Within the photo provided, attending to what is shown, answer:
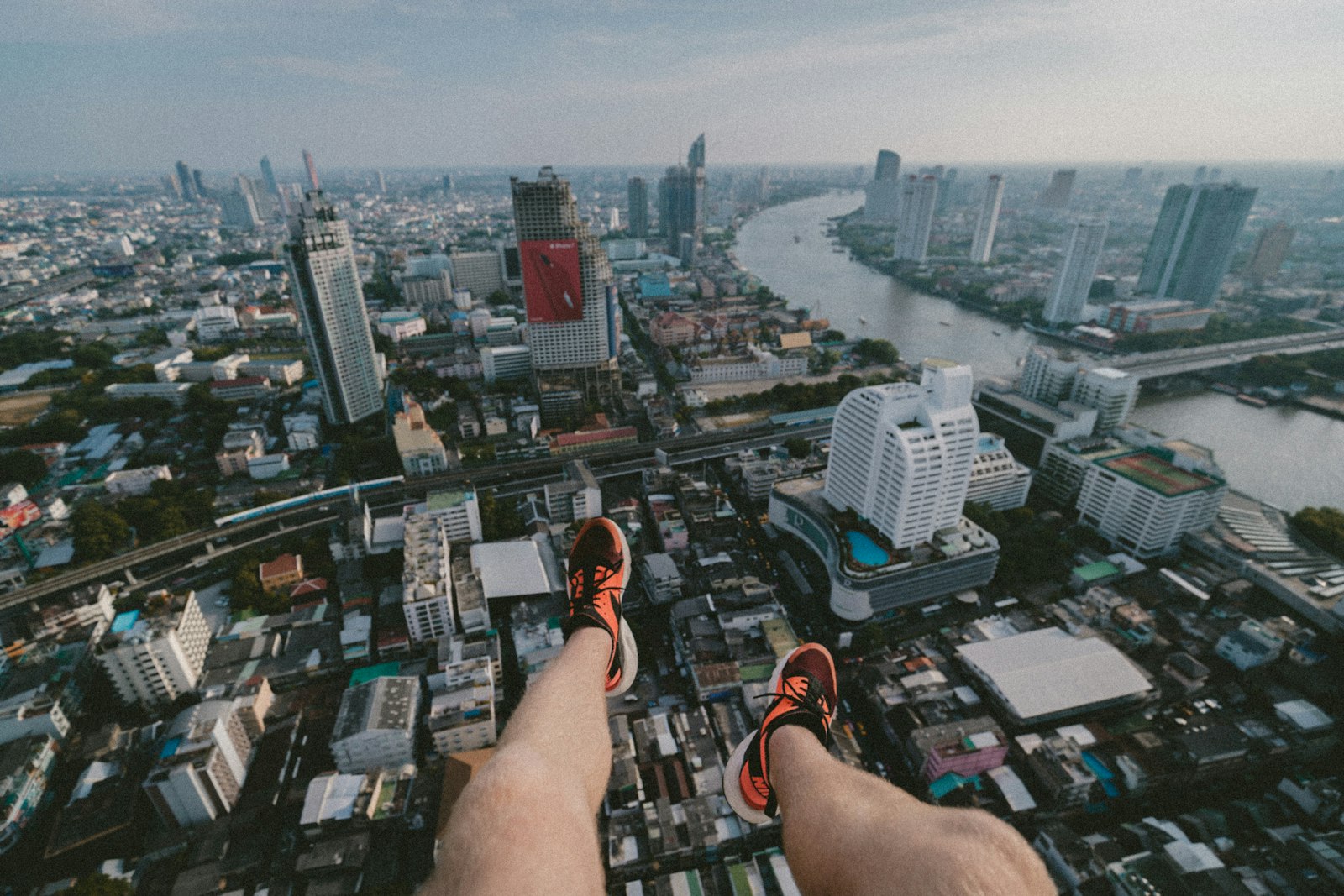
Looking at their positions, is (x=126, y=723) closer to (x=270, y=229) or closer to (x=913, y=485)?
(x=913, y=485)

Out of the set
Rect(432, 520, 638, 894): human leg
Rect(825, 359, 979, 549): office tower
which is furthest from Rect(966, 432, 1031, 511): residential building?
Rect(432, 520, 638, 894): human leg

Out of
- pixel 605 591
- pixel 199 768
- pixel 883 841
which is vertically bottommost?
pixel 199 768

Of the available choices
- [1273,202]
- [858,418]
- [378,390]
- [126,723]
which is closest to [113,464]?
[378,390]

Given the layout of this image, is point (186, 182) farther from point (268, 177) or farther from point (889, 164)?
point (889, 164)

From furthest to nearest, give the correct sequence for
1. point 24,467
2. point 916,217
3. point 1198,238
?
1. point 916,217
2. point 1198,238
3. point 24,467

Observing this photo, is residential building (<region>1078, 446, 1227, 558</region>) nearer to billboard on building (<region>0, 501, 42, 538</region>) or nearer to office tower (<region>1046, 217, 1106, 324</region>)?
office tower (<region>1046, 217, 1106, 324</region>)

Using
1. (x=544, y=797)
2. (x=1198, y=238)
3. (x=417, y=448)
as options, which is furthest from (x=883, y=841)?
(x=1198, y=238)
